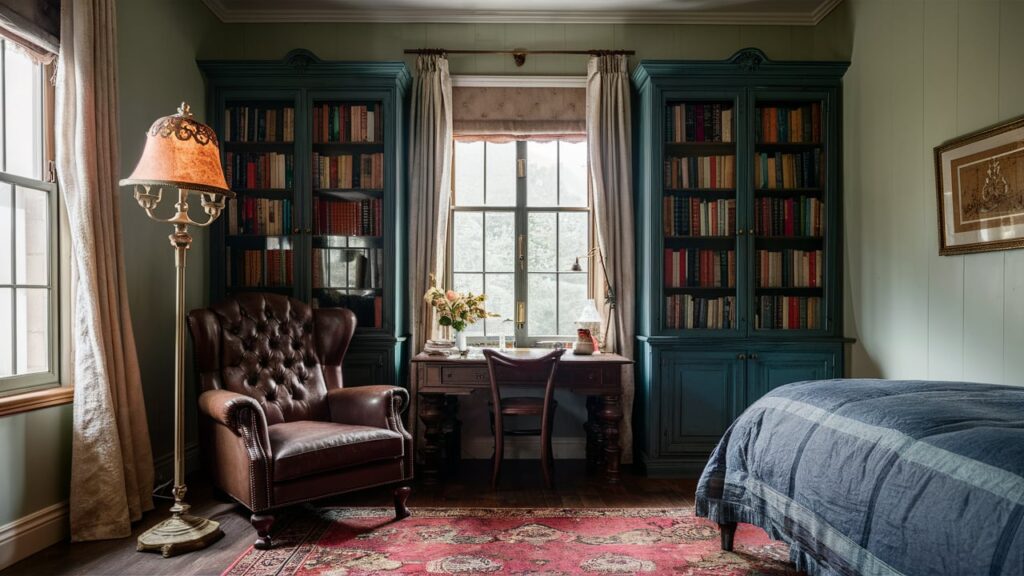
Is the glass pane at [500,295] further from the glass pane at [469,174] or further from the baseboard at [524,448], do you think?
the baseboard at [524,448]

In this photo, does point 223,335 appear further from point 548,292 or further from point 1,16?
point 548,292

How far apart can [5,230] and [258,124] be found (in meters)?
1.70

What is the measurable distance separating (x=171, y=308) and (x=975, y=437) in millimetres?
3813

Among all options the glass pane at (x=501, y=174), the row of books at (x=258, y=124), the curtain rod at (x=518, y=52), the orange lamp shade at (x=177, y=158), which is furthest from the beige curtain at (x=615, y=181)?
the orange lamp shade at (x=177, y=158)

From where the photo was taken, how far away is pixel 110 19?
2996 millimetres

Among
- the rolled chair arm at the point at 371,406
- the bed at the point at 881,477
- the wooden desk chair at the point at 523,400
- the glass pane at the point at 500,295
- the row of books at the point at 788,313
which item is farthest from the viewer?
the glass pane at the point at 500,295

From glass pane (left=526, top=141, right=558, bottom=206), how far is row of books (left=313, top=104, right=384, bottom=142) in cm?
106

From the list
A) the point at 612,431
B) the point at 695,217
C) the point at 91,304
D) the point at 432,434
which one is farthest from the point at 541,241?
the point at 91,304

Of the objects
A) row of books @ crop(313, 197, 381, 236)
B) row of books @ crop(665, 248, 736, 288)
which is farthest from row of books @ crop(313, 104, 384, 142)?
row of books @ crop(665, 248, 736, 288)

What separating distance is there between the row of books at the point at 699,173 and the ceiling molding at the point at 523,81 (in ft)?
2.89

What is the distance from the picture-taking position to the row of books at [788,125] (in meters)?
4.03

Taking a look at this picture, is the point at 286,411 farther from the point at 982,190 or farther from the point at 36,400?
the point at 982,190

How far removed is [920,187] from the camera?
10.8 ft

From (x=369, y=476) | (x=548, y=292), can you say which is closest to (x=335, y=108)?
(x=548, y=292)
